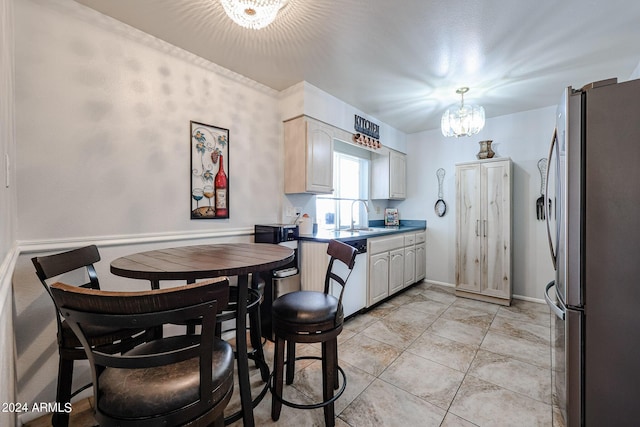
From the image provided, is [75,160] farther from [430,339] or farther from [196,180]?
[430,339]

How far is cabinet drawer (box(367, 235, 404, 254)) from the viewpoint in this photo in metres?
3.10

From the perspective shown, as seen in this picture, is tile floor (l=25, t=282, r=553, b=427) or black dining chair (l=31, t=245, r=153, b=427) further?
tile floor (l=25, t=282, r=553, b=427)

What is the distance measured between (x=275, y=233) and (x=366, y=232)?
4.46 feet

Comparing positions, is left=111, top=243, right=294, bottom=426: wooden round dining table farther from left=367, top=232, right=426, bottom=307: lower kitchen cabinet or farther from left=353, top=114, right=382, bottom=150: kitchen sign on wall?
left=353, top=114, right=382, bottom=150: kitchen sign on wall

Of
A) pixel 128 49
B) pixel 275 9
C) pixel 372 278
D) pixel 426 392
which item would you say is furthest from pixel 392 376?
pixel 128 49

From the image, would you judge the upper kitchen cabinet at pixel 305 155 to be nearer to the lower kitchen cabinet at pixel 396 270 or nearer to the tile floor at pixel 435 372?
the lower kitchen cabinet at pixel 396 270

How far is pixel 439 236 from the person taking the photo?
14.0ft

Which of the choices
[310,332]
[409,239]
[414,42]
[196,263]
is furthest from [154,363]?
[409,239]

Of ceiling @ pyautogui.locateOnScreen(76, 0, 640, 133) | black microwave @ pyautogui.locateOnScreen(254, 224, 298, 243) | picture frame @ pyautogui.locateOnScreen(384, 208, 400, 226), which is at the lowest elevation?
black microwave @ pyautogui.locateOnScreen(254, 224, 298, 243)

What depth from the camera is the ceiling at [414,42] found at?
68.7 inches

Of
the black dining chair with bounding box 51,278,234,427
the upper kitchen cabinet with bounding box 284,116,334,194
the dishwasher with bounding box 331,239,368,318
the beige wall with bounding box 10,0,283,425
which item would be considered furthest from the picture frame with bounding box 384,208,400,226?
the black dining chair with bounding box 51,278,234,427

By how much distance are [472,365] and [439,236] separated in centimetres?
243

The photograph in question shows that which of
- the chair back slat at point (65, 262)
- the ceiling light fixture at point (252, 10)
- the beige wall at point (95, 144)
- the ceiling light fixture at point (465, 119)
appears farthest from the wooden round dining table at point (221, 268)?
the ceiling light fixture at point (465, 119)

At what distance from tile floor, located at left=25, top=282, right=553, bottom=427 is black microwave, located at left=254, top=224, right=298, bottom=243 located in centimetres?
96
